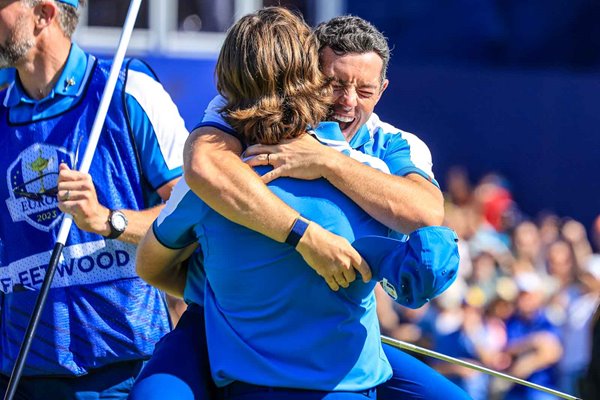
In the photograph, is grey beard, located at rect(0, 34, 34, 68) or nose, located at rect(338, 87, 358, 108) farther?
grey beard, located at rect(0, 34, 34, 68)

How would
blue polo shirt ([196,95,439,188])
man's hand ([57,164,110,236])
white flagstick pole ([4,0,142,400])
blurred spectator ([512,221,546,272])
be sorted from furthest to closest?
blurred spectator ([512,221,546,272]), man's hand ([57,164,110,236]), white flagstick pole ([4,0,142,400]), blue polo shirt ([196,95,439,188])

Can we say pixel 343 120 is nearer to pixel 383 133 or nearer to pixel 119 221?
pixel 383 133

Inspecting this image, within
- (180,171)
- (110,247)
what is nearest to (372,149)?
(180,171)

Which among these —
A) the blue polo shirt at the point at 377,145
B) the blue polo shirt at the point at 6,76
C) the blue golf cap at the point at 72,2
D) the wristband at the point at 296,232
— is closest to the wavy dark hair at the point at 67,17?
the blue golf cap at the point at 72,2

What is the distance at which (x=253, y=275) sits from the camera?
118 inches

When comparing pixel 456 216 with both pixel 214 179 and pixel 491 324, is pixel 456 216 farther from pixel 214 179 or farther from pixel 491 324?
pixel 214 179

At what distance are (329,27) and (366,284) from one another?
788 mm

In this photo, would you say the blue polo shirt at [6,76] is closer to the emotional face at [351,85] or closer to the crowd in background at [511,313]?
the emotional face at [351,85]

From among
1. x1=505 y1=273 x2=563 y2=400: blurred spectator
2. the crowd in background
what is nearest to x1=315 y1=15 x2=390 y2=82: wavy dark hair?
the crowd in background

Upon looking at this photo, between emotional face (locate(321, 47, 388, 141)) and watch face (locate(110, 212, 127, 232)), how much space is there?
2.72 feet

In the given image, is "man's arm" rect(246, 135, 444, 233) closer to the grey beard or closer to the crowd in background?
the grey beard

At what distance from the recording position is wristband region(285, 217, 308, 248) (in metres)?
2.95

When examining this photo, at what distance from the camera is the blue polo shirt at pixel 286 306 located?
2.98m

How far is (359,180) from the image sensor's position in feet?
9.90
